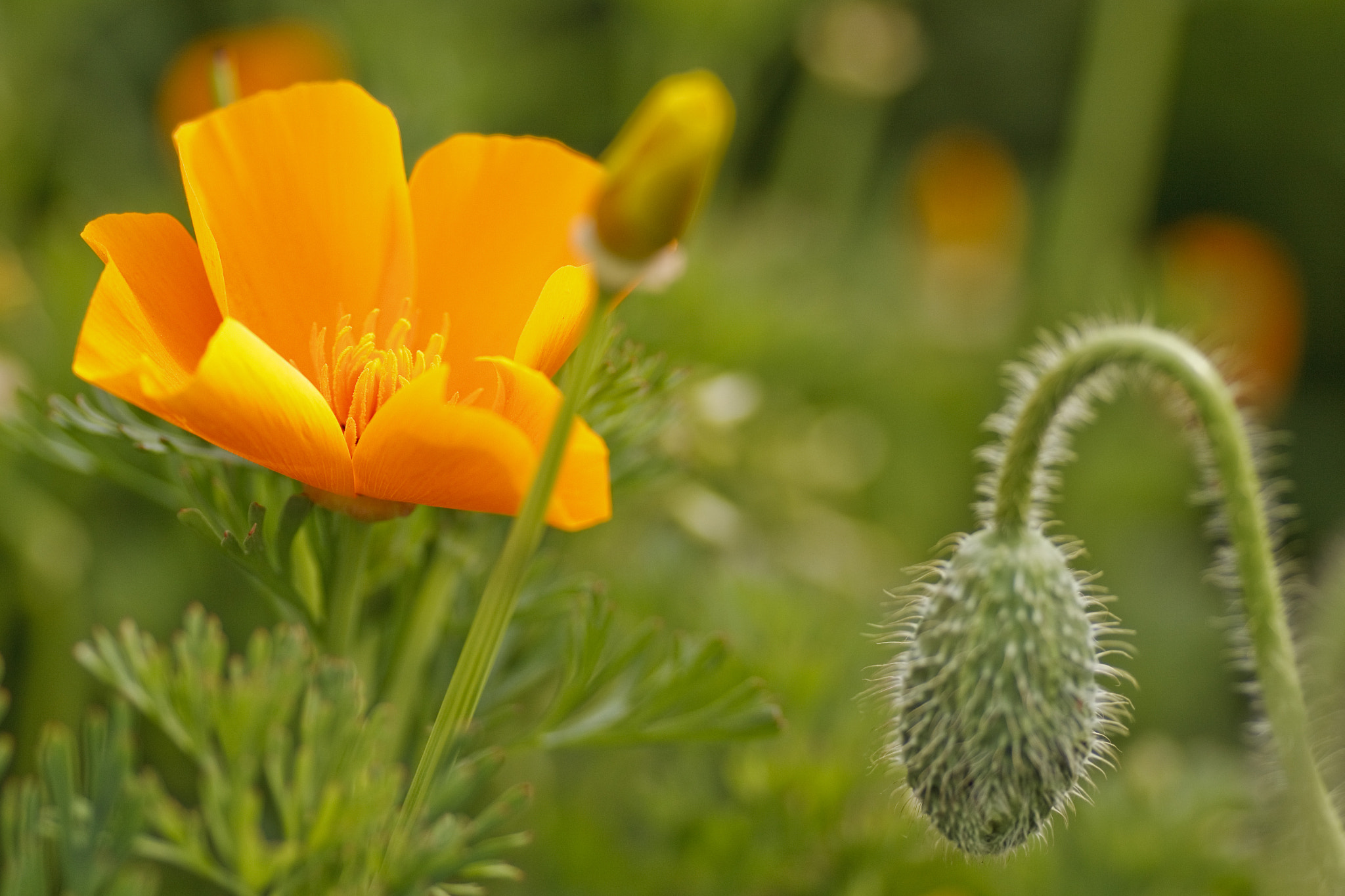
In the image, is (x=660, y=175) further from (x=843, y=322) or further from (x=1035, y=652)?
(x=843, y=322)

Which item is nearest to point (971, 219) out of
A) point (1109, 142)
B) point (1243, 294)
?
point (1109, 142)

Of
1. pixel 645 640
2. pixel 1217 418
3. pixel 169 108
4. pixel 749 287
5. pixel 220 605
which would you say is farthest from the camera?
pixel 169 108

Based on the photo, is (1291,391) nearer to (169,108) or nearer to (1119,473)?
(1119,473)

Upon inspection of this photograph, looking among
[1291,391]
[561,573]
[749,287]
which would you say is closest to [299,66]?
[749,287]

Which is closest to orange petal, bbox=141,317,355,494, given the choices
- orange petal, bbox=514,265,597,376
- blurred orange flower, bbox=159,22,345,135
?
orange petal, bbox=514,265,597,376

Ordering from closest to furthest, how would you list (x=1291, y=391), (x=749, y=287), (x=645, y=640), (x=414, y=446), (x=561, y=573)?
(x=414, y=446) < (x=645, y=640) < (x=561, y=573) < (x=749, y=287) < (x=1291, y=391)

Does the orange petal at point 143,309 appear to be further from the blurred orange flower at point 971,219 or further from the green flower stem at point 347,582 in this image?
the blurred orange flower at point 971,219

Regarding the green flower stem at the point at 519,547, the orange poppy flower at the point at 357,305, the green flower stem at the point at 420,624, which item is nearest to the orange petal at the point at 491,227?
the orange poppy flower at the point at 357,305
